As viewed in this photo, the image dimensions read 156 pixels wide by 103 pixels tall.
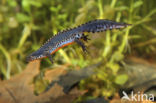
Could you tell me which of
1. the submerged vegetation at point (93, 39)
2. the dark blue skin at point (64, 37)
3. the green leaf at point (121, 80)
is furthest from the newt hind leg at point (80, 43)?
the green leaf at point (121, 80)

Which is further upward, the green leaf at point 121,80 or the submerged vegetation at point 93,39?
the submerged vegetation at point 93,39

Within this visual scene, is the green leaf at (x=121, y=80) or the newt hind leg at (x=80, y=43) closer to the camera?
the newt hind leg at (x=80, y=43)

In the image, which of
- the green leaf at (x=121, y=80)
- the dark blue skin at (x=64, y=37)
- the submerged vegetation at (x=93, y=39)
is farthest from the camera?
the submerged vegetation at (x=93, y=39)

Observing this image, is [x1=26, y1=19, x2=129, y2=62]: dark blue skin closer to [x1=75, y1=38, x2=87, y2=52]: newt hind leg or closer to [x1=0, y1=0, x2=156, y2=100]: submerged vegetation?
[x1=75, y1=38, x2=87, y2=52]: newt hind leg

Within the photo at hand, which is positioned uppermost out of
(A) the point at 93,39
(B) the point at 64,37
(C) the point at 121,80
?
(B) the point at 64,37

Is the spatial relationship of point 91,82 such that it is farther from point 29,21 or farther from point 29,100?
point 29,21

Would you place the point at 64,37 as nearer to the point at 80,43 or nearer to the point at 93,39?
the point at 80,43

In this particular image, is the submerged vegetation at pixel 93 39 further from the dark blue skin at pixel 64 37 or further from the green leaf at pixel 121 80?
the dark blue skin at pixel 64 37

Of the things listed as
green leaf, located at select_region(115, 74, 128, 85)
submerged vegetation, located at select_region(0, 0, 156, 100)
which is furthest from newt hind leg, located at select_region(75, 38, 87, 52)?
green leaf, located at select_region(115, 74, 128, 85)

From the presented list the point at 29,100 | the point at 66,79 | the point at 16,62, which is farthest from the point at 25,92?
the point at 16,62

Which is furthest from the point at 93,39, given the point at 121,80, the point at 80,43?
the point at 80,43
